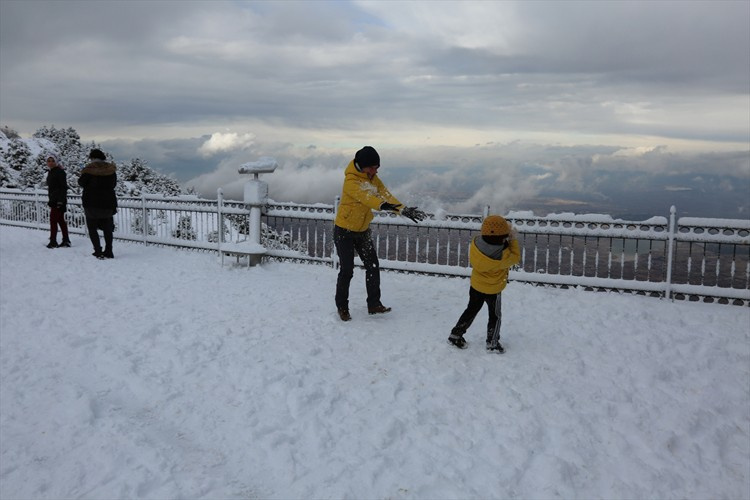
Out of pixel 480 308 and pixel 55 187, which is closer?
pixel 480 308

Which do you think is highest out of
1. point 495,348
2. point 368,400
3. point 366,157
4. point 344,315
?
point 366,157

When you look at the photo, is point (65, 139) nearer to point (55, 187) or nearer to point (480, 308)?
point (55, 187)

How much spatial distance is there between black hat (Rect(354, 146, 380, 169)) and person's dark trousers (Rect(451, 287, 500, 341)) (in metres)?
1.97

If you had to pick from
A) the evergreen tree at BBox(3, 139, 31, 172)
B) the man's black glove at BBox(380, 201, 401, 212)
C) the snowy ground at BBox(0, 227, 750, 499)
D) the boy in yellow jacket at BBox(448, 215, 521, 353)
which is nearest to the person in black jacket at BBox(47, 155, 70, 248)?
the snowy ground at BBox(0, 227, 750, 499)

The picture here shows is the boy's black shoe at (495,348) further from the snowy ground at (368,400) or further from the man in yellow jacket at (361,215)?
the man in yellow jacket at (361,215)

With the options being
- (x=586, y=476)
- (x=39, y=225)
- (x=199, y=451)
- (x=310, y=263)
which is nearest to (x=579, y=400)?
(x=586, y=476)

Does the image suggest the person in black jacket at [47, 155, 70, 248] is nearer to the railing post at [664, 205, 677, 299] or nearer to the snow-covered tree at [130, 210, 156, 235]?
the snow-covered tree at [130, 210, 156, 235]

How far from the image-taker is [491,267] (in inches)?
215

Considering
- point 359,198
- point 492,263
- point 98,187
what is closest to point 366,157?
point 359,198

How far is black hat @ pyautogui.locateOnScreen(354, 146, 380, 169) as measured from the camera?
248 inches

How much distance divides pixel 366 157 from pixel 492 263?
2046 millimetres

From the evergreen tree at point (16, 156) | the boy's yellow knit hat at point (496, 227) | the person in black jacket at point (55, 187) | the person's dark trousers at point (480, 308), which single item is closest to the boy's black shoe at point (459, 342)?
the person's dark trousers at point (480, 308)

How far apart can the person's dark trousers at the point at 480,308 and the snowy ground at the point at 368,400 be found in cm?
28

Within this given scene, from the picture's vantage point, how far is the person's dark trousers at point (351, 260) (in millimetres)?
6691
